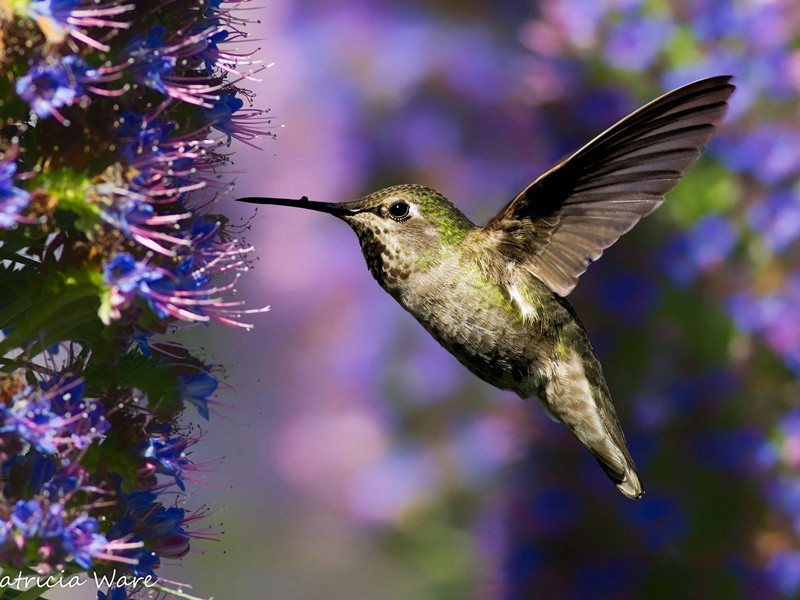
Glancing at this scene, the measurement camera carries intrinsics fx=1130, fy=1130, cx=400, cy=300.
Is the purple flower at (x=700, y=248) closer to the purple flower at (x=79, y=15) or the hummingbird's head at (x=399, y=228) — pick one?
the hummingbird's head at (x=399, y=228)

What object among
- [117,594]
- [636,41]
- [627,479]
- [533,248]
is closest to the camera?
[117,594]

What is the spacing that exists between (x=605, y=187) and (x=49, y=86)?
1.19 m

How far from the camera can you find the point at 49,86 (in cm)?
171

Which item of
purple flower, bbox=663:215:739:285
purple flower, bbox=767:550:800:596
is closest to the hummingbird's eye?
purple flower, bbox=663:215:739:285

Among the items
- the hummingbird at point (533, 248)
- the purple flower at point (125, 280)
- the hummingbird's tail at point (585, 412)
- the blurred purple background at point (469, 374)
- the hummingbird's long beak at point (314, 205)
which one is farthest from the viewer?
the blurred purple background at point (469, 374)

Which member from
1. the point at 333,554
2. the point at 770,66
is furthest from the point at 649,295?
the point at 333,554

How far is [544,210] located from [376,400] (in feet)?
9.36

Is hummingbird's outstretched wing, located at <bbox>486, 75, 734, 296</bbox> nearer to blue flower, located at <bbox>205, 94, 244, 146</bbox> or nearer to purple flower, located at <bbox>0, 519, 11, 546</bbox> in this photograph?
blue flower, located at <bbox>205, 94, 244, 146</bbox>

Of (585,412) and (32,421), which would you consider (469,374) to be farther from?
(32,421)

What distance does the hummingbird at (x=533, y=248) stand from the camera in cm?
230

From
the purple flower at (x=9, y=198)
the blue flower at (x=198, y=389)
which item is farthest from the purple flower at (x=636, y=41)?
the purple flower at (x=9, y=198)

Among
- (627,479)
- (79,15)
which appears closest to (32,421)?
(79,15)

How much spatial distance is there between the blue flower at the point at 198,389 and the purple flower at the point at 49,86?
52cm

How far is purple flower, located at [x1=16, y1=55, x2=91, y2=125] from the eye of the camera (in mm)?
1695
